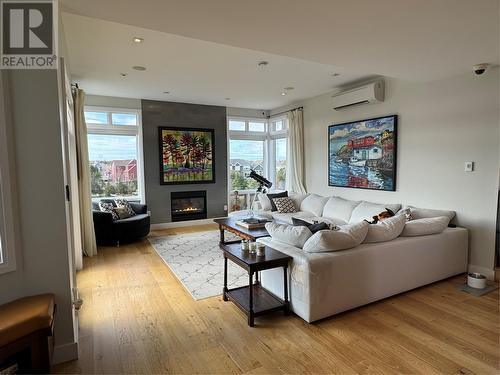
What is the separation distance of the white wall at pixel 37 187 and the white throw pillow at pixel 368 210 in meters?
3.74

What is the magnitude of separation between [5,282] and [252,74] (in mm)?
3726

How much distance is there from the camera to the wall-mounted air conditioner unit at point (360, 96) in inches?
177

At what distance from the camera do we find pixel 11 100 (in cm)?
178

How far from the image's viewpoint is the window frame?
1.75 m

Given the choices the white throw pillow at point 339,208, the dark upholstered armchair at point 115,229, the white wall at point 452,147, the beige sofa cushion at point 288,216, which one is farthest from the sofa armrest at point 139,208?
the white wall at point 452,147

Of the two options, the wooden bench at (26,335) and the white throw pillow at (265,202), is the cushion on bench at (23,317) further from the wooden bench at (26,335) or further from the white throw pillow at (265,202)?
the white throw pillow at (265,202)

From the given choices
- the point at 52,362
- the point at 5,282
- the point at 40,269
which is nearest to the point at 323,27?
the point at 40,269

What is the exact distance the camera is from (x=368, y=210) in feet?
14.4

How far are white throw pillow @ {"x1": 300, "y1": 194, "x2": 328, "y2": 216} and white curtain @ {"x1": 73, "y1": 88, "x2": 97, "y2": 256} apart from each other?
3613 millimetres

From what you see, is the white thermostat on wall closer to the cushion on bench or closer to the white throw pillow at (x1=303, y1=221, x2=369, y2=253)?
the white throw pillow at (x1=303, y1=221, x2=369, y2=253)

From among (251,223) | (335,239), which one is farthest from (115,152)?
(335,239)

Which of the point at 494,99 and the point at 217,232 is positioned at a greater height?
the point at 494,99

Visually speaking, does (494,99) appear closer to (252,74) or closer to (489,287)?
(489,287)

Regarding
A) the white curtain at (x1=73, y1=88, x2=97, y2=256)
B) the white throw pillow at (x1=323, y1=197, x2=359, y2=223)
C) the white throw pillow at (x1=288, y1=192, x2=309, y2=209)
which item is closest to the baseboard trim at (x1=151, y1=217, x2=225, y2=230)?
the white curtain at (x1=73, y1=88, x2=97, y2=256)
